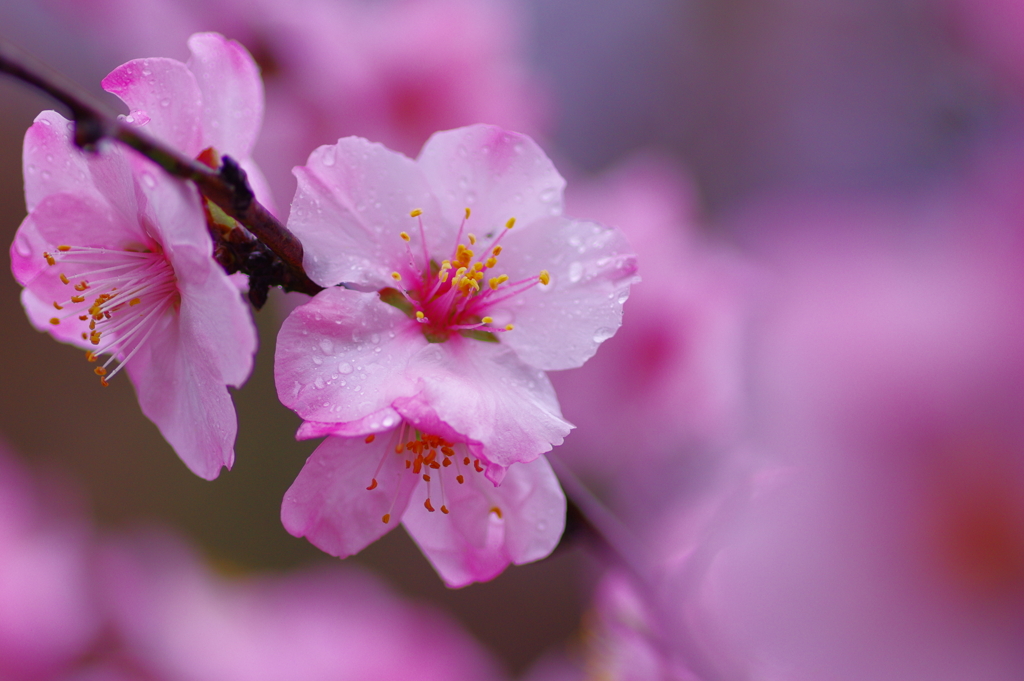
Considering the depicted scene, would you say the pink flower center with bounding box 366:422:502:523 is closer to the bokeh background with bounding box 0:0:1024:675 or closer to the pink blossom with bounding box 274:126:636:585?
the pink blossom with bounding box 274:126:636:585

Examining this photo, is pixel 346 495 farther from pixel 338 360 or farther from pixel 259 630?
pixel 259 630

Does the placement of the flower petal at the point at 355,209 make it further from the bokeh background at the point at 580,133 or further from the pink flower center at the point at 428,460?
the bokeh background at the point at 580,133

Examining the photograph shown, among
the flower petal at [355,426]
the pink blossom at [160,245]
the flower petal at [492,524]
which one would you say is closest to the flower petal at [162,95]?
the pink blossom at [160,245]

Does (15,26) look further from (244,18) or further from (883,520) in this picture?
(883,520)

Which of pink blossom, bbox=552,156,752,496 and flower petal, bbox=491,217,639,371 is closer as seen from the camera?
flower petal, bbox=491,217,639,371

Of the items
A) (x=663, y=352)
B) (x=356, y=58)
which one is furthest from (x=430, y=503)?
(x=356, y=58)

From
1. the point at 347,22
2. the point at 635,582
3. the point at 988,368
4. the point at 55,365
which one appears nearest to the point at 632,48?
the point at 347,22

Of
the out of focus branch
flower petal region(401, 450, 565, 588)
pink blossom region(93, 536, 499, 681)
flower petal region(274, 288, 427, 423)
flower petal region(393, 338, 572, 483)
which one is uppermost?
the out of focus branch

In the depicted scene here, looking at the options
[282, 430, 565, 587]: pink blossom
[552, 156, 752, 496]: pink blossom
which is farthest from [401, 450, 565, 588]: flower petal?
[552, 156, 752, 496]: pink blossom
